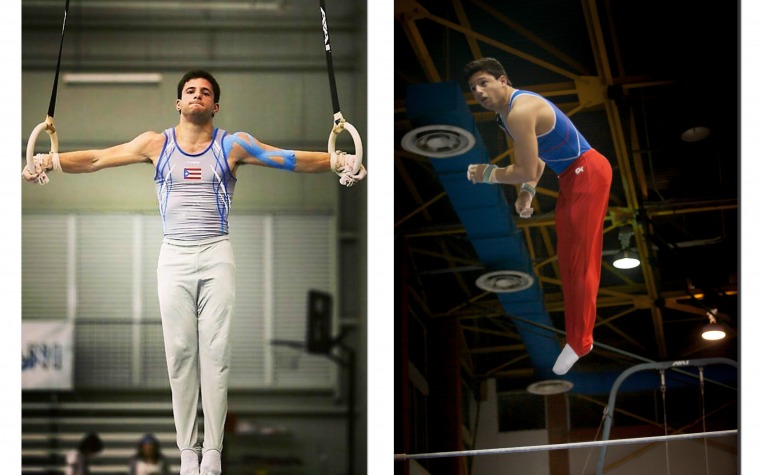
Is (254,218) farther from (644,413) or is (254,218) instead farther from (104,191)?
(644,413)

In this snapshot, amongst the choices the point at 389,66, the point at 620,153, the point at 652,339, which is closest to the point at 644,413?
the point at 652,339

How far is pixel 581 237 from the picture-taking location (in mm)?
5527

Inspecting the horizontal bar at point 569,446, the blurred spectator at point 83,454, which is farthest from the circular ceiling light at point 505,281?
the blurred spectator at point 83,454

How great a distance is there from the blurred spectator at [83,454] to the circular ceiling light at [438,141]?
6.85 feet

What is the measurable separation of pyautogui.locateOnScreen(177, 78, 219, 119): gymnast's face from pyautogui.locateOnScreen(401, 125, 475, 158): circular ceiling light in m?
0.99

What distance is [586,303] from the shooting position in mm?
5496

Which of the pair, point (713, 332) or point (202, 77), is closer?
point (202, 77)

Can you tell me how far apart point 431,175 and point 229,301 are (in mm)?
1231

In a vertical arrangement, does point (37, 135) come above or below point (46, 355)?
above

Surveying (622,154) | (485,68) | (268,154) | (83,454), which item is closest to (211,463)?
(83,454)

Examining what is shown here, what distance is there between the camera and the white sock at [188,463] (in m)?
4.81

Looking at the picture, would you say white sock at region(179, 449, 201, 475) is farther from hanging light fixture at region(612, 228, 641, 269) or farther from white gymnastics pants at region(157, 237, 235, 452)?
hanging light fixture at region(612, 228, 641, 269)

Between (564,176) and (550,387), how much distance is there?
113 cm

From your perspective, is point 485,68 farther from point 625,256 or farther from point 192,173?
point 192,173
